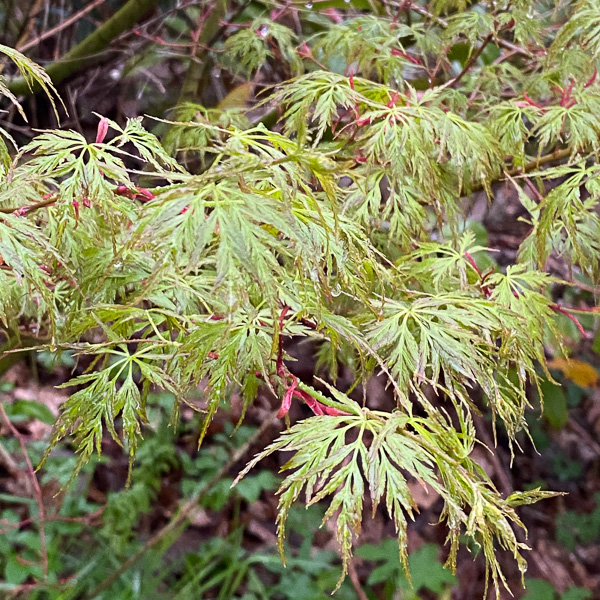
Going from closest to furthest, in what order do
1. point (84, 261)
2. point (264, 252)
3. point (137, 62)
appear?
point (264, 252) → point (84, 261) → point (137, 62)

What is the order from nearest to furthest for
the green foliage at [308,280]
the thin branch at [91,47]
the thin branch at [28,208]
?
the green foliage at [308,280] < the thin branch at [28,208] < the thin branch at [91,47]

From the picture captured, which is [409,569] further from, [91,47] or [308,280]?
[91,47]

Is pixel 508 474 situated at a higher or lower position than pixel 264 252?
lower

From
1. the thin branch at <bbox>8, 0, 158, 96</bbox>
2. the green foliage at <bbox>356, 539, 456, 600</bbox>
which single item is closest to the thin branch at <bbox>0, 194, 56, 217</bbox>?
the thin branch at <bbox>8, 0, 158, 96</bbox>

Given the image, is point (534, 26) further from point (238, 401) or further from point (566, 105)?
point (238, 401)

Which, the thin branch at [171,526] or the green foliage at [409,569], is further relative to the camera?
the green foliage at [409,569]

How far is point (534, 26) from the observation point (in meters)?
1.00

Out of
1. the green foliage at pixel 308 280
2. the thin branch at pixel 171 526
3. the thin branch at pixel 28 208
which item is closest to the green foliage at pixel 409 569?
the thin branch at pixel 171 526

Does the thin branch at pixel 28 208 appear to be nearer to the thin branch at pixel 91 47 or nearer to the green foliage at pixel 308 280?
the green foliage at pixel 308 280

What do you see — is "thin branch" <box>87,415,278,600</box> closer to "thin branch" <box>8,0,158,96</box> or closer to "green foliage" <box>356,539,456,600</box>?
"green foliage" <box>356,539,456,600</box>

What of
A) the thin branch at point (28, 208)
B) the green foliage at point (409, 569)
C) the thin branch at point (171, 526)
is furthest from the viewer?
the green foliage at point (409, 569)

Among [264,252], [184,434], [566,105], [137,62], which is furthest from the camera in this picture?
[184,434]

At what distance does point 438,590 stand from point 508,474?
0.65m

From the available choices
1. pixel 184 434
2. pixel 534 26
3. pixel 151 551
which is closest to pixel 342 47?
pixel 534 26
